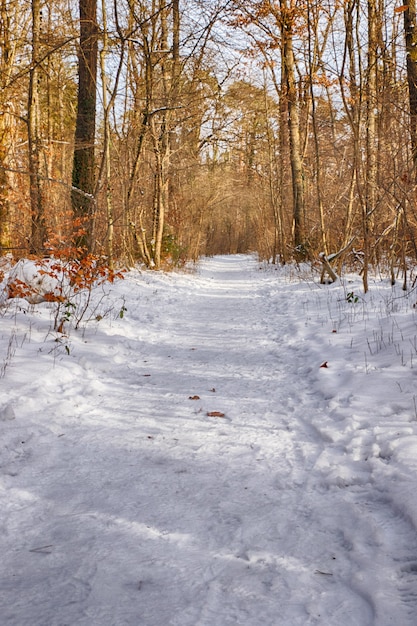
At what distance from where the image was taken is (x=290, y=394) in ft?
12.9

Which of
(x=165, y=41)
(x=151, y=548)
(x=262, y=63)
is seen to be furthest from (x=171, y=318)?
(x=262, y=63)

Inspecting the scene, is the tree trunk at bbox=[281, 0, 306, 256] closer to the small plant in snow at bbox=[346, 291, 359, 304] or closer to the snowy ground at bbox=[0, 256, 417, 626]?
the small plant in snow at bbox=[346, 291, 359, 304]

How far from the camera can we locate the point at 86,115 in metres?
8.89

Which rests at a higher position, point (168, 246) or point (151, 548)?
point (168, 246)

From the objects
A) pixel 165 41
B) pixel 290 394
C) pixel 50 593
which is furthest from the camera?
pixel 165 41

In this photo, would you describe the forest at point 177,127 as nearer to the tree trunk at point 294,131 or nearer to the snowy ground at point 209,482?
the tree trunk at point 294,131

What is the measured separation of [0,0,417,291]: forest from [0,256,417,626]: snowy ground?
3.30 meters

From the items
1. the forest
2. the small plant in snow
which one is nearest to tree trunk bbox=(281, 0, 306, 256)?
the forest

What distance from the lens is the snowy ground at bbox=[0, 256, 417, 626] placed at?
1.65 metres

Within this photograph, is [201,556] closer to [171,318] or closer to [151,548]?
[151,548]

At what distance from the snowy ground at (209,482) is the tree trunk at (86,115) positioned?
4.52 metres

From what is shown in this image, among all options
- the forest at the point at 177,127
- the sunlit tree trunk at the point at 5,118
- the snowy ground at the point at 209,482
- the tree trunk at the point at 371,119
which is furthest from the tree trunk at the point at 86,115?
the tree trunk at the point at 371,119

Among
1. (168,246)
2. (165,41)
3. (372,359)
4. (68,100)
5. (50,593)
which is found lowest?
(50,593)

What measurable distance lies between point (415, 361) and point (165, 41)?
1275 cm
